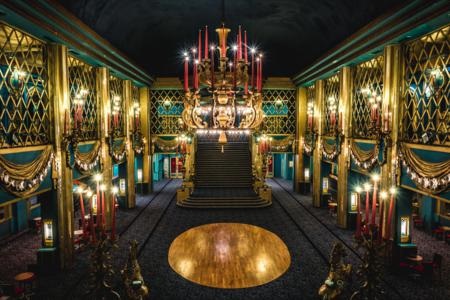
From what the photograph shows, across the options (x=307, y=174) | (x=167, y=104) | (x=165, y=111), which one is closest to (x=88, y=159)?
(x=167, y=104)

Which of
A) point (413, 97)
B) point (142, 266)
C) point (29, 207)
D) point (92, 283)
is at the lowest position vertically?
point (142, 266)

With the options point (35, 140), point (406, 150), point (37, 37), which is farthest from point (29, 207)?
point (406, 150)

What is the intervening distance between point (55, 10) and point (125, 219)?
9.22m

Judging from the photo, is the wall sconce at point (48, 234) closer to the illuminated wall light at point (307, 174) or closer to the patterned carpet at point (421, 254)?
the patterned carpet at point (421, 254)

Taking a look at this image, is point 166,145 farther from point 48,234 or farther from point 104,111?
point 48,234

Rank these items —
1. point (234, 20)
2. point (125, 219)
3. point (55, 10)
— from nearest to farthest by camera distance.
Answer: point (55, 10), point (234, 20), point (125, 219)

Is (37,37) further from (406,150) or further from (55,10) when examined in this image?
(406,150)

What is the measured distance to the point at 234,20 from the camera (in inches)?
491

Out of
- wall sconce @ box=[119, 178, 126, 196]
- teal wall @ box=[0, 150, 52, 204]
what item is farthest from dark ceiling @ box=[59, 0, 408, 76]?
wall sconce @ box=[119, 178, 126, 196]

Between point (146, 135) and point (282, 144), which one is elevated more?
point (146, 135)

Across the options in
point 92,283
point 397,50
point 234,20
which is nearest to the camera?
point 92,283

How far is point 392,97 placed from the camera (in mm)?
8766

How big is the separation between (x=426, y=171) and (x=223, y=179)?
13171 millimetres

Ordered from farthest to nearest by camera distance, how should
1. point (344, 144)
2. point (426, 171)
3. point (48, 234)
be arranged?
point (344, 144), point (48, 234), point (426, 171)
